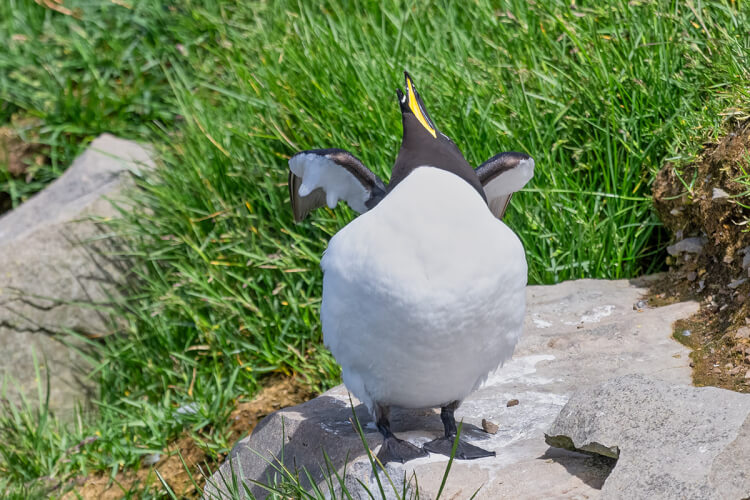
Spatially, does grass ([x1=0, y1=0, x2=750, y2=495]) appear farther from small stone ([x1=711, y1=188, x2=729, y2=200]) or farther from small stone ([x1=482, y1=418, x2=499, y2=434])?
small stone ([x1=482, y1=418, x2=499, y2=434])

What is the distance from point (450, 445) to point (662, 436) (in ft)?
2.47

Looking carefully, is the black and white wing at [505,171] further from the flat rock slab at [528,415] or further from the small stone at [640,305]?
the small stone at [640,305]

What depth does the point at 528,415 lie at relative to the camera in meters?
3.14

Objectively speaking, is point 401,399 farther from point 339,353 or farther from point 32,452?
point 32,452

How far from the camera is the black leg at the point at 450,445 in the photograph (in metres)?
2.84

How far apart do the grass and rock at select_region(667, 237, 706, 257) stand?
26 centimetres

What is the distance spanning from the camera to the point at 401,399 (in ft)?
9.78

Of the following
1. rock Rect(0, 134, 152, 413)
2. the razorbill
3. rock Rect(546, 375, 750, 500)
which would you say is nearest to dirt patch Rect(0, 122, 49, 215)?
rock Rect(0, 134, 152, 413)

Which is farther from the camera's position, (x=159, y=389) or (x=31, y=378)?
(x=31, y=378)

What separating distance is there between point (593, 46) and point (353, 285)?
7.41 feet

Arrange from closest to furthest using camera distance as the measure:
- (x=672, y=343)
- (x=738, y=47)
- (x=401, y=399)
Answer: (x=401, y=399) → (x=672, y=343) → (x=738, y=47)

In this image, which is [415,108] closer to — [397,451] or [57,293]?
[397,451]

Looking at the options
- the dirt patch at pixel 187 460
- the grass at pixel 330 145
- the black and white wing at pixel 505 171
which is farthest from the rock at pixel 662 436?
the dirt patch at pixel 187 460

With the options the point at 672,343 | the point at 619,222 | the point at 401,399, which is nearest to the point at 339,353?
the point at 401,399
